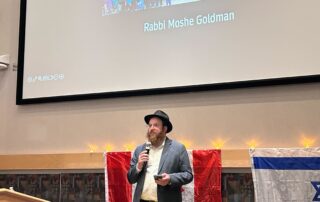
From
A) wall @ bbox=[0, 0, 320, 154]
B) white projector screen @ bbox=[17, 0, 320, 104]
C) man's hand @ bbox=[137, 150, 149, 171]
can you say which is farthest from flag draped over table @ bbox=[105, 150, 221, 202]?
man's hand @ bbox=[137, 150, 149, 171]

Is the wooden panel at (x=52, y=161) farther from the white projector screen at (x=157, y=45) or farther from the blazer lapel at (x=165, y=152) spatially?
the blazer lapel at (x=165, y=152)

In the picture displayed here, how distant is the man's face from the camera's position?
3.38 m

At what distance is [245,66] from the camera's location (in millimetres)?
4129

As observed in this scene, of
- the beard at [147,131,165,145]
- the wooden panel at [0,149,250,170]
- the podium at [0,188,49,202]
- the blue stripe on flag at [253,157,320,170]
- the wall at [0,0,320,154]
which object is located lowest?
the podium at [0,188,49,202]

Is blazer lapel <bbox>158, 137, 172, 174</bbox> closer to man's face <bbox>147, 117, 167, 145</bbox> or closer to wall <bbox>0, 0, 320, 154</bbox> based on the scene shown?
man's face <bbox>147, 117, 167, 145</bbox>

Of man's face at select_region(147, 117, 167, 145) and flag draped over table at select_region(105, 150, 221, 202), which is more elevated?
man's face at select_region(147, 117, 167, 145)

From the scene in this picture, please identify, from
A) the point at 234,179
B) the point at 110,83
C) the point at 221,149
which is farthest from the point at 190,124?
the point at 110,83

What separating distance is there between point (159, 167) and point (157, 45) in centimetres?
167

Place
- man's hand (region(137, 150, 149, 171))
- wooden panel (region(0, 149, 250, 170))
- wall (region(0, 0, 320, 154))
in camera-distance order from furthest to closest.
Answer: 1. wooden panel (region(0, 149, 250, 170))
2. wall (region(0, 0, 320, 154))
3. man's hand (region(137, 150, 149, 171))

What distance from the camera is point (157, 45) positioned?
4570 mm

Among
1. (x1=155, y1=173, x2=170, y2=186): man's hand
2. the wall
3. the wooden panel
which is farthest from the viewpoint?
the wooden panel

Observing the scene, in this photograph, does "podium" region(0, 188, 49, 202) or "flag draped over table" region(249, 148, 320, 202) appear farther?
"flag draped over table" region(249, 148, 320, 202)

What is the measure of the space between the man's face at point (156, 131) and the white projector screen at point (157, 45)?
100 centimetres

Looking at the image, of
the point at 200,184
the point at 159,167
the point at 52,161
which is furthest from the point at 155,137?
the point at 52,161
